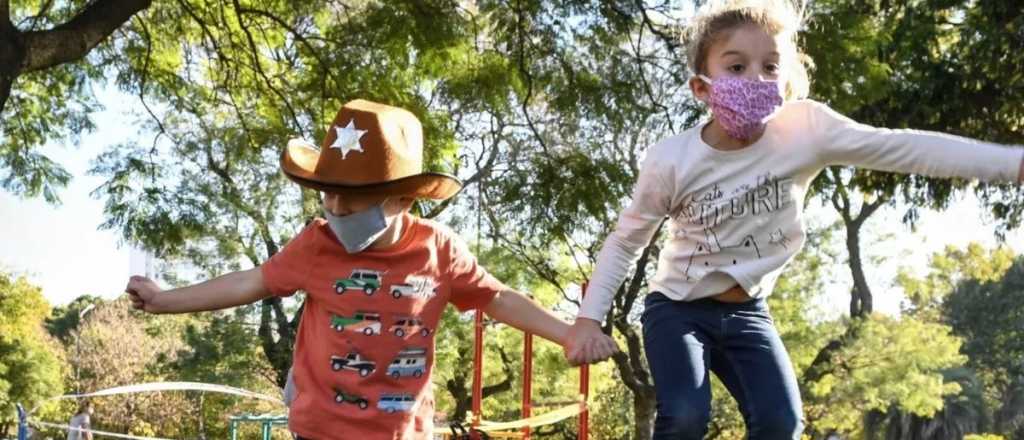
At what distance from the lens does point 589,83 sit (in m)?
10.0

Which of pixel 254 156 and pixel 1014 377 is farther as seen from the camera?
pixel 1014 377

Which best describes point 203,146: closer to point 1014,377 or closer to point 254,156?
point 254,156

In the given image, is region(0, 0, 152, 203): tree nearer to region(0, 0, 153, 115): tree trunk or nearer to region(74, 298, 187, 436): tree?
region(0, 0, 153, 115): tree trunk

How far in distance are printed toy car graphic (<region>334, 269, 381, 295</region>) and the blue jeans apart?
2.37 ft

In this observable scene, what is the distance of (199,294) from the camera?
3.20 m

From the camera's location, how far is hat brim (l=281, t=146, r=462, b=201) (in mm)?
3039

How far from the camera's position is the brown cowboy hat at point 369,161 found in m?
3.05

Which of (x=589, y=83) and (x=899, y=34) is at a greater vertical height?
(x=899, y=34)

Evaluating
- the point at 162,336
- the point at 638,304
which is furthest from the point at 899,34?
the point at 162,336

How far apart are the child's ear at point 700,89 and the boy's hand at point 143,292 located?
1532 mm

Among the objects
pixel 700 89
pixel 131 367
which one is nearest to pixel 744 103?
pixel 700 89

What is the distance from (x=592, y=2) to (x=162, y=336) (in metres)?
30.5

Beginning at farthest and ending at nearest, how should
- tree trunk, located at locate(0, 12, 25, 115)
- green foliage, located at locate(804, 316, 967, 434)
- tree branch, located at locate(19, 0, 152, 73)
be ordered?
1. green foliage, located at locate(804, 316, 967, 434)
2. tree branch, located at locate(19, 0, 152, 73)
3. tree trunk, located at locate(0, 12, 25, 115)

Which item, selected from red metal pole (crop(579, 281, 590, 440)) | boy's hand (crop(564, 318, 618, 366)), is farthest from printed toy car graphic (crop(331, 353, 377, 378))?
red metal pole (crop(579, 281, 590, 440))
